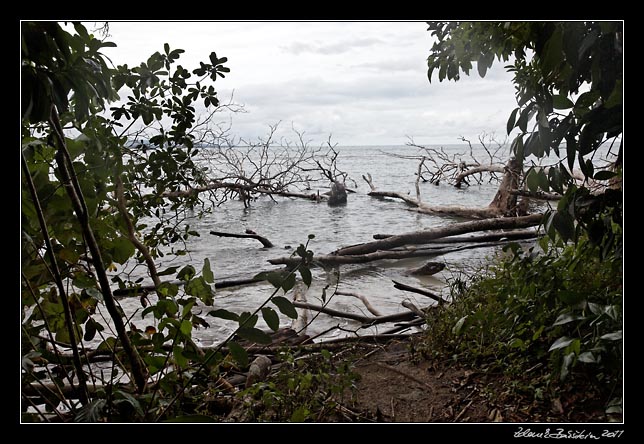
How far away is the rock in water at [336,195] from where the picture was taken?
4.39 metres

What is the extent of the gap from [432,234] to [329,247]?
61 centimetres

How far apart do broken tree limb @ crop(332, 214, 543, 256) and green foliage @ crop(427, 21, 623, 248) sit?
176 cm

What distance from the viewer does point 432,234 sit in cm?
320

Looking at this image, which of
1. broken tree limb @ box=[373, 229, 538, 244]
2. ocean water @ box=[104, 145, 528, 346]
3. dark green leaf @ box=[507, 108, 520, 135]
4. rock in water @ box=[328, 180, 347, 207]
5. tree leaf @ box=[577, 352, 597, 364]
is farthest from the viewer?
rock in water @ box=[328, 180, 347, 207]

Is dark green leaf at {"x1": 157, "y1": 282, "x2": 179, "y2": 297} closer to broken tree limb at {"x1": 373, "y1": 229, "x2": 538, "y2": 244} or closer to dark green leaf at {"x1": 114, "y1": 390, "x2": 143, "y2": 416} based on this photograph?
dark green leaf at {"x1": 114, "y1": 390, "x2": 143, "y2": 416}

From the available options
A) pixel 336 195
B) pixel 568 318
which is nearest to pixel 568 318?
pixel 568 318

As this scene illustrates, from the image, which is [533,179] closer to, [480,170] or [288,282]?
[288,282]

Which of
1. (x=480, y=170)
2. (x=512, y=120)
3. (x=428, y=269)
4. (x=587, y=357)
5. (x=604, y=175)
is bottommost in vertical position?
(x=428, y=269)

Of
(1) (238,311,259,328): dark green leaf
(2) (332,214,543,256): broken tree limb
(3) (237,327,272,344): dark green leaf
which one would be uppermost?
(1) (238,311,259,328): dark green leaf

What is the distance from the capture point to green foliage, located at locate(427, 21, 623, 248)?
0.94 m

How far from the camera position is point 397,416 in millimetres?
1360

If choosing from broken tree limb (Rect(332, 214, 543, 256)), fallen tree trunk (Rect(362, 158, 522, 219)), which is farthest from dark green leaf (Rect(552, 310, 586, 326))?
fallen tree trunk (Rect(362, 158, 522, 219))
